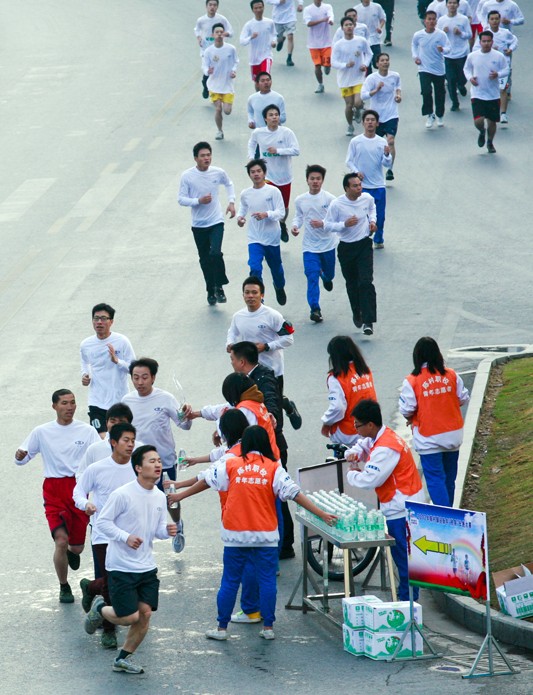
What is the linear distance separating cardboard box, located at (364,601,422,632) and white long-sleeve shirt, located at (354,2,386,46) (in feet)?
73.7

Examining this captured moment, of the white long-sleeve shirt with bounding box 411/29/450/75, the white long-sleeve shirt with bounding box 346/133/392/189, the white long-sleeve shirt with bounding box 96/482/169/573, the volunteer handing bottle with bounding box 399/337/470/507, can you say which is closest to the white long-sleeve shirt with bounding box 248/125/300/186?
the white long-sleeve shirt with bounding box 346/133/392/189

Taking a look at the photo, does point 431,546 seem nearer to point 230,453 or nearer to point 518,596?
point 518,596

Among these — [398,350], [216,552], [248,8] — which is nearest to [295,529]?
[216,552]

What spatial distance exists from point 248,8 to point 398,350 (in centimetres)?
2486

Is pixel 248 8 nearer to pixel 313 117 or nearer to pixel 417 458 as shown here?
pixel 313 117

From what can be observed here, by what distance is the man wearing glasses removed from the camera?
44.0 ft

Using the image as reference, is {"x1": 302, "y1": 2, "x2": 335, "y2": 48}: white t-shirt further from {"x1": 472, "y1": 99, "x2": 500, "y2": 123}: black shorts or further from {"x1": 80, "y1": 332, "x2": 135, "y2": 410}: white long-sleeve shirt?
{"x1": 80, "y1": 332, "x2": 135, "y2": 410}: white long-sleeve shirt

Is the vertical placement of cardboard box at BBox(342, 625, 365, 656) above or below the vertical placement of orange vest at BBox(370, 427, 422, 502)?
below

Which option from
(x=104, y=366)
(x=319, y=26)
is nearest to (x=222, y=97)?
(x=319, y=26)

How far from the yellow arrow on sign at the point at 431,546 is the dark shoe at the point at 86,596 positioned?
8.34 ft

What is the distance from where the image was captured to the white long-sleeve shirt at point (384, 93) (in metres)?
24.1

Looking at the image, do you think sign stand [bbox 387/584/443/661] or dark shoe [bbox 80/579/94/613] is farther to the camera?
dark shoe [bbox 80/579/94/613]

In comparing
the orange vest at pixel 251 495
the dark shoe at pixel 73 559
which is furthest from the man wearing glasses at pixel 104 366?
the orange vest at pixel 251 495

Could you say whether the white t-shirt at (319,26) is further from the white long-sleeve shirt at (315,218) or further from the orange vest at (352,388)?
the orange vest at (352,388)
